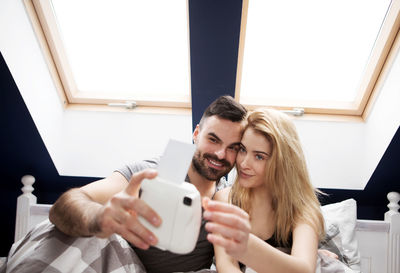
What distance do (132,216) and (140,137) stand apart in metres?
1.48

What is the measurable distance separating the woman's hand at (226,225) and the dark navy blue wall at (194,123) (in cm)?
99

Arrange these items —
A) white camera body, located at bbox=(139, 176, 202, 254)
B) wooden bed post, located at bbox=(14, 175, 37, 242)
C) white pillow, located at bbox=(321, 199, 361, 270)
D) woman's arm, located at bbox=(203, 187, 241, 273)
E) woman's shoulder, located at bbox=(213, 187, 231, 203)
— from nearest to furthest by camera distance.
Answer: white camera body, located at bbox=(139, 176, 202, 254), woman's arm, located at bbox=(203, 187, 241, 273), woman's shoulder, located at bbox=(213, 187, 231, 203), white pillow, located at bbox=(321, 199, 361, 270), wooden bed post, located at bbox=(14, 175, 37, 242)

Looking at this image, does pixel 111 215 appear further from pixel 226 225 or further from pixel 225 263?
pixel 225 263

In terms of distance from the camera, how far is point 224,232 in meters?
0.80

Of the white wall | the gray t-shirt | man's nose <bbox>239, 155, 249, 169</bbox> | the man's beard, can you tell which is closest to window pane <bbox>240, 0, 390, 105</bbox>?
the white wall

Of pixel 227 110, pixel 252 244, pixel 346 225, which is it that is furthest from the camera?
pixel 346 225

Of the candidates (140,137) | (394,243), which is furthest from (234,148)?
(394,243)

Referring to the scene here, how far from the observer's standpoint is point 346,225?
6.02 feet

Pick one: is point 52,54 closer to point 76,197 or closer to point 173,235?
point 76,197

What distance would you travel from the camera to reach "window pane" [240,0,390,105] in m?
1.92

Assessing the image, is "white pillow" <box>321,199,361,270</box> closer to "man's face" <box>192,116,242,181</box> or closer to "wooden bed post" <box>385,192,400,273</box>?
"wooden bed post" <box>385,192,400,273</box>

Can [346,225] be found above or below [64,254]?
below

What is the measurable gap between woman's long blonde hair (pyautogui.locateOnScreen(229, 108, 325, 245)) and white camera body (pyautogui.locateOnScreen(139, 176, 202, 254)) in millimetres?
627

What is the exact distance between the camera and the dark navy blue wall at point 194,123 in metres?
1.60
